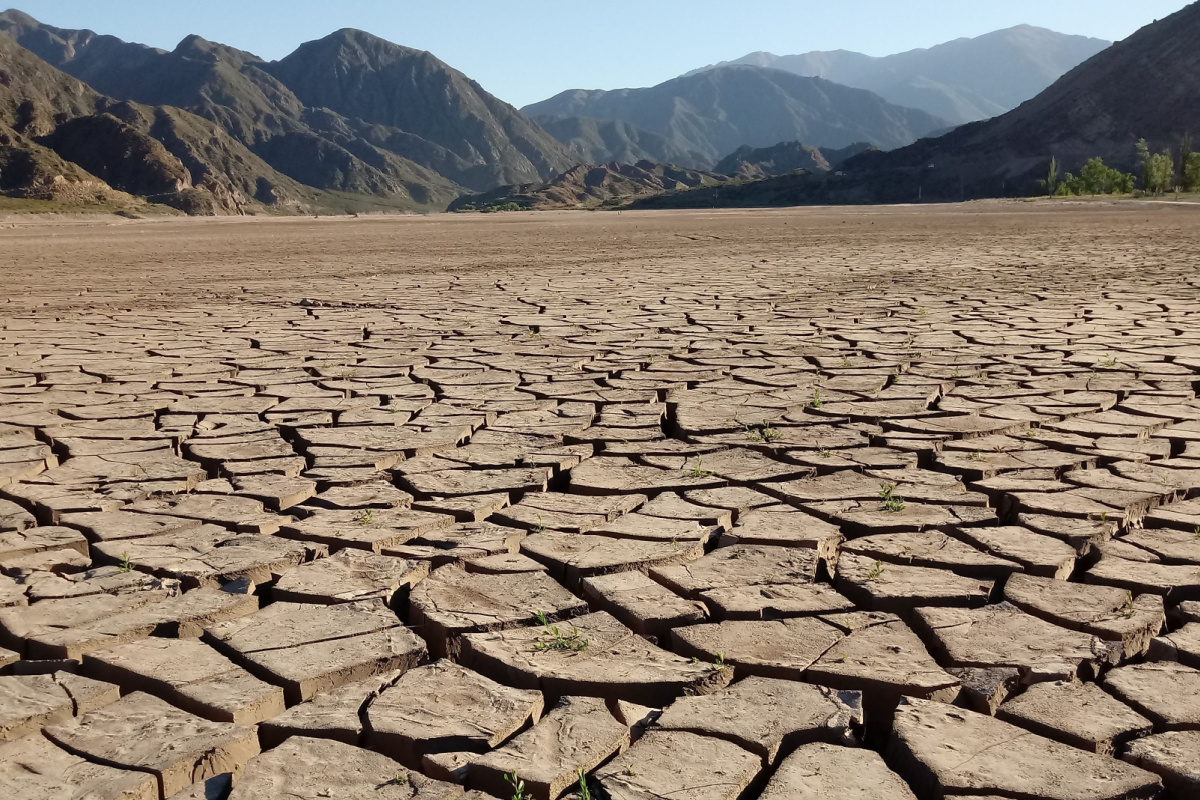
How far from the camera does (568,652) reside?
2.04 m

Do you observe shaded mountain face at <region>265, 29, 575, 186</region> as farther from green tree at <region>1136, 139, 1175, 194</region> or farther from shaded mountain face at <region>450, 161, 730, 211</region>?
green tree at <region>1136, 139, 1175, 194</region>

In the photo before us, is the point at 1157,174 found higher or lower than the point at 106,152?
lower

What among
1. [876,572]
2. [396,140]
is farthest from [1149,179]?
[396,140]

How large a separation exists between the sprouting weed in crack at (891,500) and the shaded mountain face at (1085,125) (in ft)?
220

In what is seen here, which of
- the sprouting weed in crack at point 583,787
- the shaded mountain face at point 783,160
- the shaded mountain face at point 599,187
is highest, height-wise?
the shaded mountain face at point 783,160

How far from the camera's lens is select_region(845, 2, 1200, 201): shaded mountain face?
66.6m

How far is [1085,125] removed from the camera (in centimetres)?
6950

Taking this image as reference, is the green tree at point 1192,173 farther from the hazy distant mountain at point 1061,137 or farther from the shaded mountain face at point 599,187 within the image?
the shaded mountain face at point 599,187

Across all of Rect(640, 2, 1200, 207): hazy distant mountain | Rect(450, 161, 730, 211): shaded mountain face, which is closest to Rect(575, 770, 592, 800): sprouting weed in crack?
Rect(640, 2, 1200, 207): hazy distant mountain

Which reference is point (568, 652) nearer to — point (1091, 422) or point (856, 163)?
point (1091, 422)

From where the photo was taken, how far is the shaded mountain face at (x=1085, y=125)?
66.6 metres

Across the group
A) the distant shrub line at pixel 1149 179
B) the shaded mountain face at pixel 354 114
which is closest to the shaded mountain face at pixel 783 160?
the shaded mountain face at pixel 354 114

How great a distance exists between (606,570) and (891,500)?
932 mm

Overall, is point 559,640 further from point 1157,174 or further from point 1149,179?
point 1149,179
